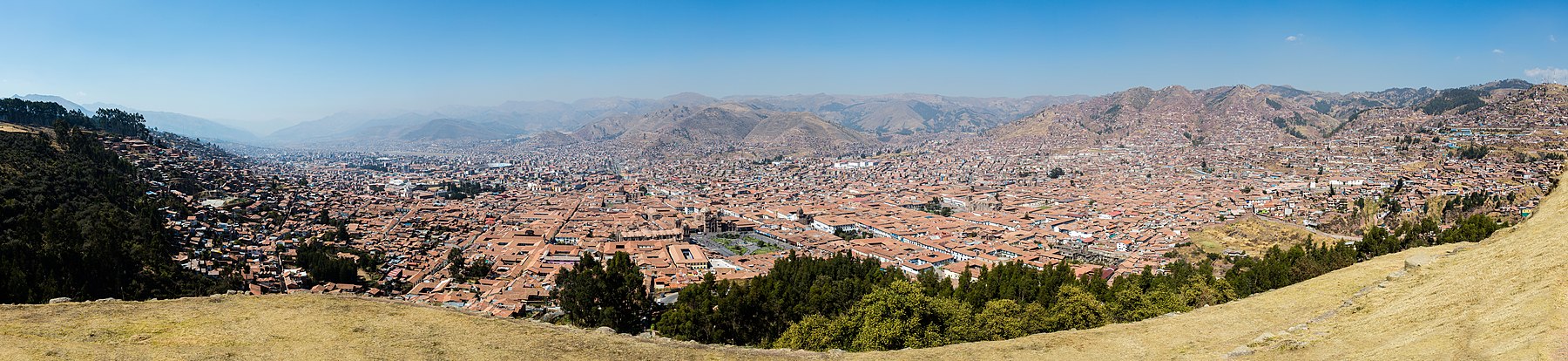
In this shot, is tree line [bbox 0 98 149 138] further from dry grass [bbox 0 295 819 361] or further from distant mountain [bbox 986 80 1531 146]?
distant mountain [bbox 986 80 1531 146]

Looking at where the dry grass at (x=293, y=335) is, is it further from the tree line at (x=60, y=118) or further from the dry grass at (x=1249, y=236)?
the tree line at (x=60, y=118)

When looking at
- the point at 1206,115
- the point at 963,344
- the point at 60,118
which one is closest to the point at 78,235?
the point at 963,344

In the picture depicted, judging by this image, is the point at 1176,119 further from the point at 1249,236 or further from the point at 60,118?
the point at 60,118

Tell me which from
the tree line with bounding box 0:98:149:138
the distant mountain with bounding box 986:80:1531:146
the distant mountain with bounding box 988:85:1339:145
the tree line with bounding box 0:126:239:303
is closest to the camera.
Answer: the tree line with bounding box 0:126:239:303

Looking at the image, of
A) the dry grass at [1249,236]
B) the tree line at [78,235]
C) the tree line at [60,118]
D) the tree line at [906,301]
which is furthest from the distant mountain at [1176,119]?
the tree line at [60,118]

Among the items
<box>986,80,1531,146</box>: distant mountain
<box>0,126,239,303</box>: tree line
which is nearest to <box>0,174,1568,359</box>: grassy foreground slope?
<box>0,126,239,303</box>: tree line

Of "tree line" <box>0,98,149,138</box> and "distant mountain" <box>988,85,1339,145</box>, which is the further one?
"distant mountain" <box>988,85,1339,145</box>
